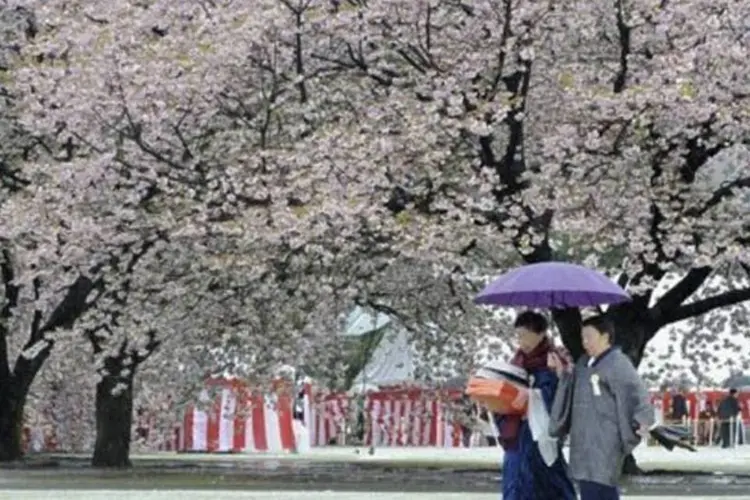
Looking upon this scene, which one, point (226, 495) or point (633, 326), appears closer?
point (226, 495)

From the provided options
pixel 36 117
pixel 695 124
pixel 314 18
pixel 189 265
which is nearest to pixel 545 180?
pixel 695 124

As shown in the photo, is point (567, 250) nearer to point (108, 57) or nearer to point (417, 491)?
point (417, 491)

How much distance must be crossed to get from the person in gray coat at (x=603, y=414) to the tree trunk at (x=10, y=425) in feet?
73.0

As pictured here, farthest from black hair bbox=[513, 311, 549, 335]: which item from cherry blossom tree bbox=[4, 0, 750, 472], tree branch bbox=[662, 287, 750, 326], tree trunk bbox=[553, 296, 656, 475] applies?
tree branch bbox=[662, 287, 750, 326]

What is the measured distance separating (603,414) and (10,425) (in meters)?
23.0

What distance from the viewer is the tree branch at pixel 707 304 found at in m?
25.7

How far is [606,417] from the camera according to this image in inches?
468

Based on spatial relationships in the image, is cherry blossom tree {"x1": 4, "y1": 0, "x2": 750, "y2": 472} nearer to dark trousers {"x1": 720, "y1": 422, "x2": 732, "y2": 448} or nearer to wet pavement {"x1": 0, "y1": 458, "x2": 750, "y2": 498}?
wet pavement {"x1": 0, "y1": 458, "x2": 750, "y2": 498}

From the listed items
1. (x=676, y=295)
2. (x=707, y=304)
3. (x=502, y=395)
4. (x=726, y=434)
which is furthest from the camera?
(x=726, y=434)

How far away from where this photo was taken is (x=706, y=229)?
23.1 metres

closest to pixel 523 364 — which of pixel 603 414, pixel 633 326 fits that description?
pixel 603 414

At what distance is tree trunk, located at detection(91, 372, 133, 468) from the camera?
31.1 m

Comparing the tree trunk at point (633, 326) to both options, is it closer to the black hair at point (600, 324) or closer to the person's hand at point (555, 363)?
the person's hand at point (555, 363)

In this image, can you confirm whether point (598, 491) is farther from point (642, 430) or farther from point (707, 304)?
point (707, 304)
